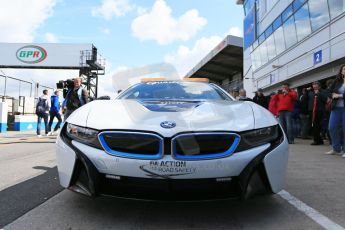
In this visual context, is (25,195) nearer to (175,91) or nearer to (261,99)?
(175,91)

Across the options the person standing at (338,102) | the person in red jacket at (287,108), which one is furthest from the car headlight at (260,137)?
the person in red jacket at (287,108)

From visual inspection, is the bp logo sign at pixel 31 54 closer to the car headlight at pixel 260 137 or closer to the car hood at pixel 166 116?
the car hood at pixel 166 116

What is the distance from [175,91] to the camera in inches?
183

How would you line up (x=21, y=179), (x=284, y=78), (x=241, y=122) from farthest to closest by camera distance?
(x=284, y=78)
(x=21, y=179)
(x=241, y=122)

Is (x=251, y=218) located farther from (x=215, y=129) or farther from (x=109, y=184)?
(x=109, y=184)

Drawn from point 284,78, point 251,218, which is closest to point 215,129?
point 251,218

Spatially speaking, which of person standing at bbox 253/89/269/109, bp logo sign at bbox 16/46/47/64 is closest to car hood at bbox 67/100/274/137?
person standing at bbox 253/89/269/109

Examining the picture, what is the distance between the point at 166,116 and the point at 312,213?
1474 mm

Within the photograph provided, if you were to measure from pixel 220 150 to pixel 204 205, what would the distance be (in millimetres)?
781

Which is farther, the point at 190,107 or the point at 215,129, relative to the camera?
the point at 190,107

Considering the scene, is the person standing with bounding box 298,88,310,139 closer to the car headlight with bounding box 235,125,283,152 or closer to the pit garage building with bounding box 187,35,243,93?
the car headlight with bounding box 235,125,283,152

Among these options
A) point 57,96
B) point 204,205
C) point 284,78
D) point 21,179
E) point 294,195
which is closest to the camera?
point 204,205

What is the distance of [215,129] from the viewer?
9.41 ft

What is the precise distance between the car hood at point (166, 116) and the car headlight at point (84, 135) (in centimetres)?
5
